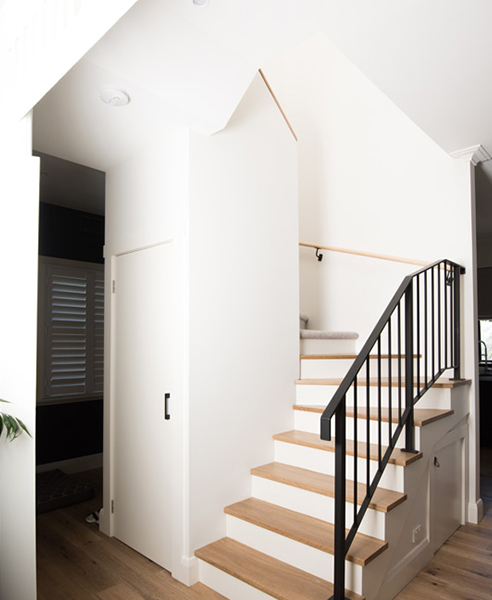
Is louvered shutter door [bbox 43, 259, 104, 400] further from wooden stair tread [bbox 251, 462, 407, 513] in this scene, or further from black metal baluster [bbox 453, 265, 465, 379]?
black metal baluster [bbox 453, 265, 465, 379]

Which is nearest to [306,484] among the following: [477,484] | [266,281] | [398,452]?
[398,452]

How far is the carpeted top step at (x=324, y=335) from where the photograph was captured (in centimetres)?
349

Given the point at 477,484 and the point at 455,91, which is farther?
the point at 477,484

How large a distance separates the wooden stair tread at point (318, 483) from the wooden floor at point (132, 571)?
0.53 m

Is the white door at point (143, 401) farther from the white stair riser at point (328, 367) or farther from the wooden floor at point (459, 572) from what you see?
the wooden floor at point (459, 572)

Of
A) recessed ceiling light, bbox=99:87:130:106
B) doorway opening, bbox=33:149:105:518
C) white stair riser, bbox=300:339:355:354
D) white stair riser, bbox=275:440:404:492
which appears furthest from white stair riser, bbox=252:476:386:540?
recessed ceiling light, bbox=99:87:130:106

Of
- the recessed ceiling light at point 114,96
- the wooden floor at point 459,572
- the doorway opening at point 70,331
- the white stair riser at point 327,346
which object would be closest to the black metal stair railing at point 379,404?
the white stair riser at point 327,346

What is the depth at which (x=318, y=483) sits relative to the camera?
8.32 ft

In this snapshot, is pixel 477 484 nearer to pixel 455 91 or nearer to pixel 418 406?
pixel 418 406

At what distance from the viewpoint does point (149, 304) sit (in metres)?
2.86

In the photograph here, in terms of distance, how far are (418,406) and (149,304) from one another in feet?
6.32

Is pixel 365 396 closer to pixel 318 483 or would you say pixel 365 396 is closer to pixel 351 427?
pixel 351 427

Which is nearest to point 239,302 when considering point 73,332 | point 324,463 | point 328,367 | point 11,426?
point 328,367

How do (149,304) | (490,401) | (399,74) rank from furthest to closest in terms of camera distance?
(490,401)
(149,304)
(399,74)
